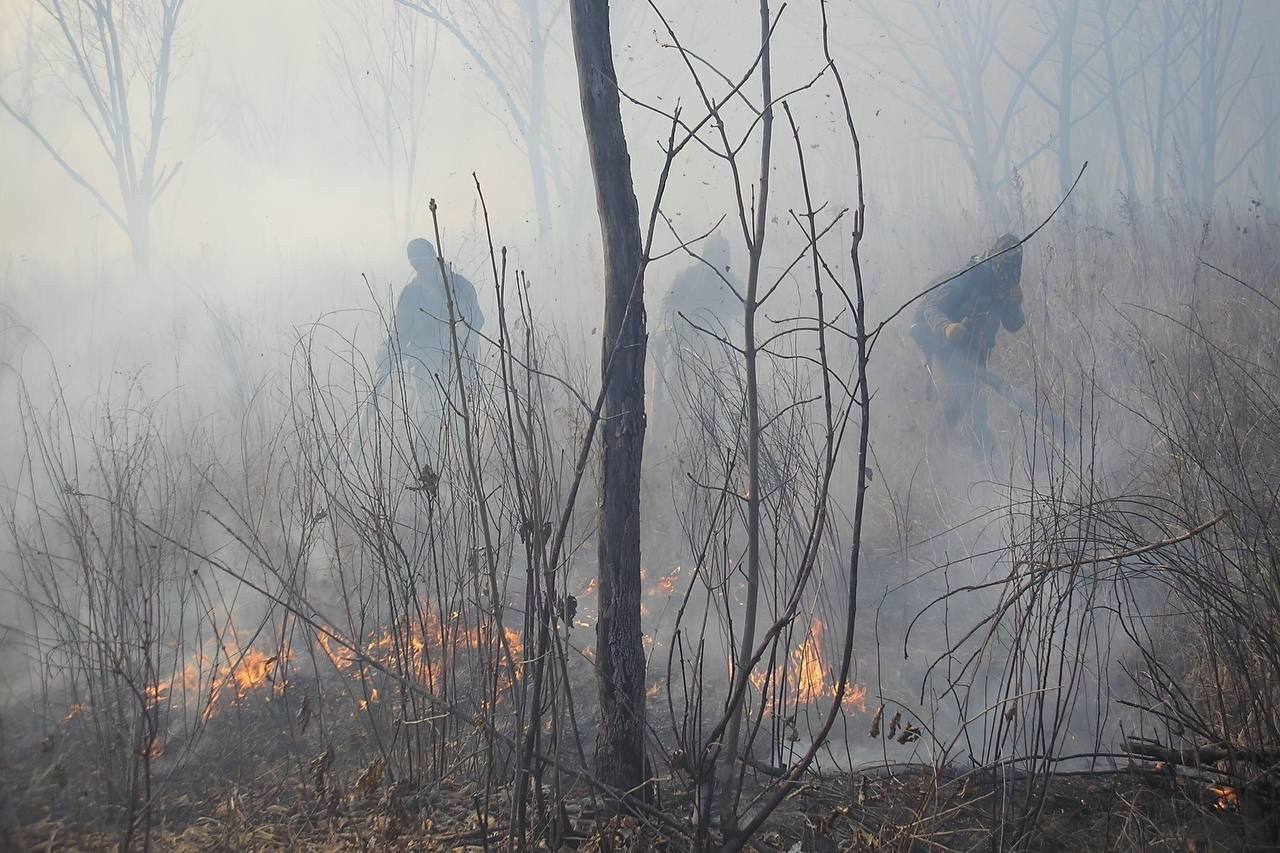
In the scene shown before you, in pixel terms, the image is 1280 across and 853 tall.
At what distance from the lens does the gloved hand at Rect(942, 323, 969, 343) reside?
576 cm

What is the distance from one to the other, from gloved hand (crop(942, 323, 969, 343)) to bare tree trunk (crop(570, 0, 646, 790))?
4.28m

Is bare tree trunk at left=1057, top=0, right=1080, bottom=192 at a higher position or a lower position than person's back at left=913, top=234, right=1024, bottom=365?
higher

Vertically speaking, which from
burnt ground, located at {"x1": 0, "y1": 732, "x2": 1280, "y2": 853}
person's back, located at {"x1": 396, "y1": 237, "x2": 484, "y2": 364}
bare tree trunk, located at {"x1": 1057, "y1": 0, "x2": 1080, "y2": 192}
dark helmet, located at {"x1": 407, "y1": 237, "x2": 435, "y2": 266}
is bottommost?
burnt ground, located at {"x1": 0, "y1": 732, "x2": 1280, "y2": 853}

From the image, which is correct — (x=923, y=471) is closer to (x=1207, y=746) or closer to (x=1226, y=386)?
(x=1226, y=386)

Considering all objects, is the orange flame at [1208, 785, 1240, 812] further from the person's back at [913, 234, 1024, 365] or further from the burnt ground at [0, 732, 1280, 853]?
the person's back at [913, 234, 1024, 365]

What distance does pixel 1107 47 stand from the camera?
61.9 feet

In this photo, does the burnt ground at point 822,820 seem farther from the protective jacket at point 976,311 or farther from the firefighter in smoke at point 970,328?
the protective jacket at point 976,311

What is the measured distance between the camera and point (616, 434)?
2305mm

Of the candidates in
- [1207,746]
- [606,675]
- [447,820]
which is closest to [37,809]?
[447,820]

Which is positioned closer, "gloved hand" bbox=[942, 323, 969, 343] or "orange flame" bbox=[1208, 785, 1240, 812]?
"orange flame" bbox=[1208, 785, 1240, 812]

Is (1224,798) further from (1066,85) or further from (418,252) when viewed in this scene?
(1066,85)

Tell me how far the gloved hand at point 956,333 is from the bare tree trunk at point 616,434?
4282 mm

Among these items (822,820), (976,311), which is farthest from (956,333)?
(822,820)

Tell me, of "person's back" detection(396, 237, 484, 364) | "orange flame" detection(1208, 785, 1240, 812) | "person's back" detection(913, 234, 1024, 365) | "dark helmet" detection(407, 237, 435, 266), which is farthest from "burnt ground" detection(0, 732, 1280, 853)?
"dark helmet" detection(407, 237, 435, 266)
